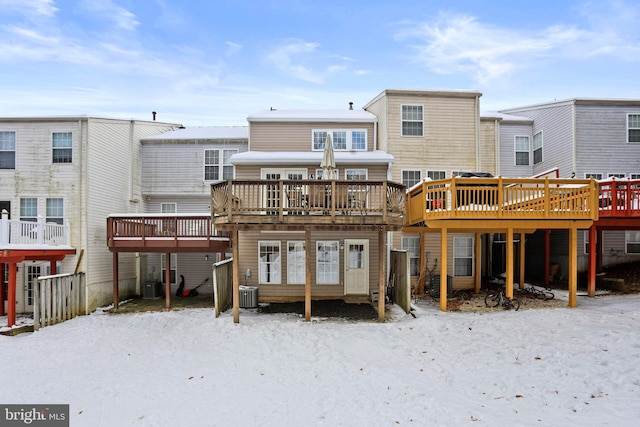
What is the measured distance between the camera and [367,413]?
18.6 feet

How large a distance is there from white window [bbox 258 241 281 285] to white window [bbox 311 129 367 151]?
4957 mm

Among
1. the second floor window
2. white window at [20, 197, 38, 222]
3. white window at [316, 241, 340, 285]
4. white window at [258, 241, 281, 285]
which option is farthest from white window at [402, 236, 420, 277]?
white window at [20, 197, 38, 222]

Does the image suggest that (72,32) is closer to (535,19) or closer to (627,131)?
(535,19)

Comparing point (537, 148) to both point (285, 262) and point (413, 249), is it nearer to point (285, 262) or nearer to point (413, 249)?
point (413, 249)

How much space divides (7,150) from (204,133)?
25.8 feet

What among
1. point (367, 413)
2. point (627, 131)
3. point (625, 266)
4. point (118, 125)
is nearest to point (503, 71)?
point (627, 131)

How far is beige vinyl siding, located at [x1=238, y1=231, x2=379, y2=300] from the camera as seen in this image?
13578 millimetres

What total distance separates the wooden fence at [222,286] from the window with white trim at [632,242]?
18.2 metres

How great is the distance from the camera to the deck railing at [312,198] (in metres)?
9.75

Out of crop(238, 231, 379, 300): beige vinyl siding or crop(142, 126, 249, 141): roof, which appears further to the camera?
crop(142, 126, 249, 141): roof

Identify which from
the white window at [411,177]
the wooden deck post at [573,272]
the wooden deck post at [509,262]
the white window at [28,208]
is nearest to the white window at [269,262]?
the white window at [411,177]

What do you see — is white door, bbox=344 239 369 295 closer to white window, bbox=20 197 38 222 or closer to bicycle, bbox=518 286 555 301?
bicycle, bbox=518 286 555 301

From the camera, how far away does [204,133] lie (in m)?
17.4

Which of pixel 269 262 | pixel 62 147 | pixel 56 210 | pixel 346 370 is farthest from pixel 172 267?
pixel 346 370
